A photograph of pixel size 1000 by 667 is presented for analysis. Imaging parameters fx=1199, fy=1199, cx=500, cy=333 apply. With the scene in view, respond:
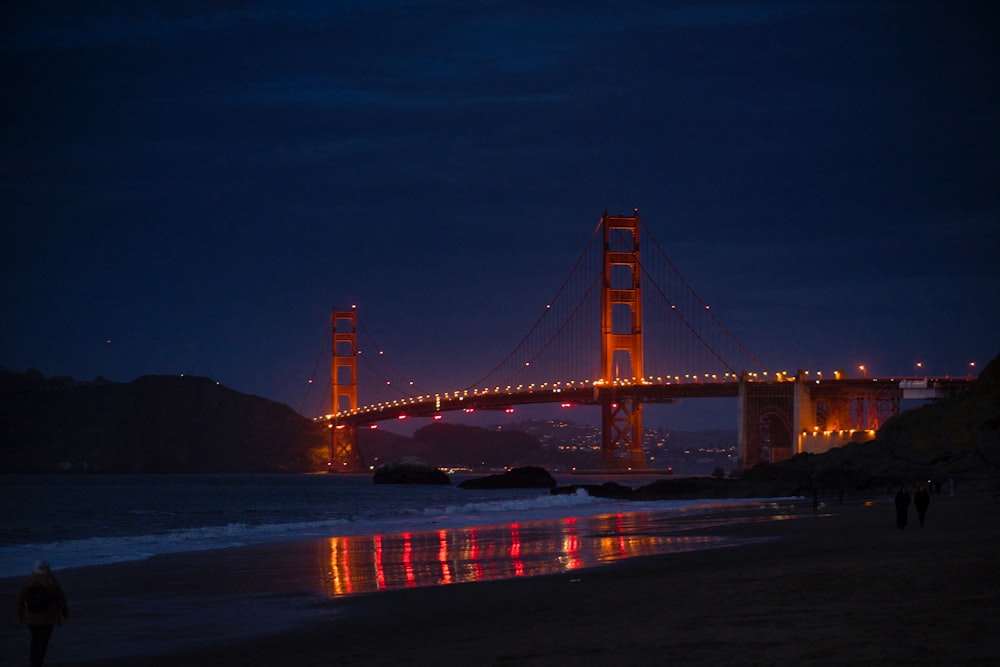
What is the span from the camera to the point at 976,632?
706 centimetres

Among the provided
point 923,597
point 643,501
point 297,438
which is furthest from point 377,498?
point 297,438

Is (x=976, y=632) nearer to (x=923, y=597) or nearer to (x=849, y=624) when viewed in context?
(x=849, y=624)

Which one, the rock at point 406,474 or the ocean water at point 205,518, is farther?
the rock at point 406,474

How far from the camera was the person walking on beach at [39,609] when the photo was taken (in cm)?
825

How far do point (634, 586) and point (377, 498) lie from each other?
132ft

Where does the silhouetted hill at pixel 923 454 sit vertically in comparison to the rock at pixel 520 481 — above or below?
above

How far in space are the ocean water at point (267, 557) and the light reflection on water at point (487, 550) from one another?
29mm

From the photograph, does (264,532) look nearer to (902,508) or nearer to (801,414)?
(902,508)

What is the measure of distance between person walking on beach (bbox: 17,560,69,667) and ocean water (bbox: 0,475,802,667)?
63 cm

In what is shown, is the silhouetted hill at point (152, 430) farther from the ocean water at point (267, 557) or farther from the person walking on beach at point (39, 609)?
the person walking on beach at point (39, 609)

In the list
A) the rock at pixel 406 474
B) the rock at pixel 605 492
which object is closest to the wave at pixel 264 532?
the rock at pixel 605 492

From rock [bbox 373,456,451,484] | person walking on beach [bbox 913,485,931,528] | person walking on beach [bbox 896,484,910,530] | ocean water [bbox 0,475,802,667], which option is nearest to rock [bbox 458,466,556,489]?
rock [bbox 373,456,451,484]

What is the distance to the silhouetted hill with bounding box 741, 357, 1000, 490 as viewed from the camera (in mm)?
37031

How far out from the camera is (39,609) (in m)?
8.24
